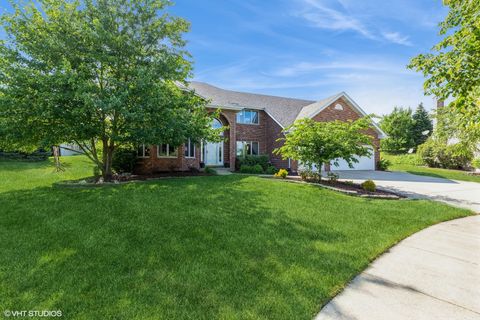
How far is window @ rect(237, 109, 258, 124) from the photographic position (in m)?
21.9

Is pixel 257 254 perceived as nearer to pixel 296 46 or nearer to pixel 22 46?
pixel 22 46

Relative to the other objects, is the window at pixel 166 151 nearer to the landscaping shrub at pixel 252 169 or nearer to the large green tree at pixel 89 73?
the landscaping shrub at pixel 252 169

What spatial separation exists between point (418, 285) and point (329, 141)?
869 cm

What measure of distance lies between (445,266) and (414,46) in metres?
9.92

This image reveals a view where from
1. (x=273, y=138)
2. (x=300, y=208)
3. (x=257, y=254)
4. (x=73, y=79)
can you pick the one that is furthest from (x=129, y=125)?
(x=273, y=138)

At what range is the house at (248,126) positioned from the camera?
17.6 meters

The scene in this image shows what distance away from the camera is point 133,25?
34.3ft

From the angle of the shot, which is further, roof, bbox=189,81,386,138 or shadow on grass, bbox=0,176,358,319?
roof, bbox=189,81,386,138

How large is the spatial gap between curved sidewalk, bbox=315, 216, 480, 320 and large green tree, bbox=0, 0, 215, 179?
8.26m

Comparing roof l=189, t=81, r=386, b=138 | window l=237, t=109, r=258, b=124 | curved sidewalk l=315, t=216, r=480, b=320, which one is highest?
roof l=189, t=81, r=386, b=138

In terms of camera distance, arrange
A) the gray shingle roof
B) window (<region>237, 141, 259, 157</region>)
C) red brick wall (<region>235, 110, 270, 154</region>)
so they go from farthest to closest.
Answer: red brick wall (<region>235, 110, 270, 154</region>)
window (<region>237, 141, 259, 157</region>)
the gray shingle roof

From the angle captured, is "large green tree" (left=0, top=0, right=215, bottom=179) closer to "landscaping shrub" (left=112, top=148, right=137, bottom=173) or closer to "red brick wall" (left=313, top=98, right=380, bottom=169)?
"landscaping shrub" (left=112, top=148, right=137, bottom=173)

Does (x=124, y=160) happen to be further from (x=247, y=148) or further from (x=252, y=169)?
(x=247, y=148)

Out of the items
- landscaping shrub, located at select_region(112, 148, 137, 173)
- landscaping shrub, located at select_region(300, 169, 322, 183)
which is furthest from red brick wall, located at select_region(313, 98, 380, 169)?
landscaping shrub, located at select_region(112, 148, 137, 173)
